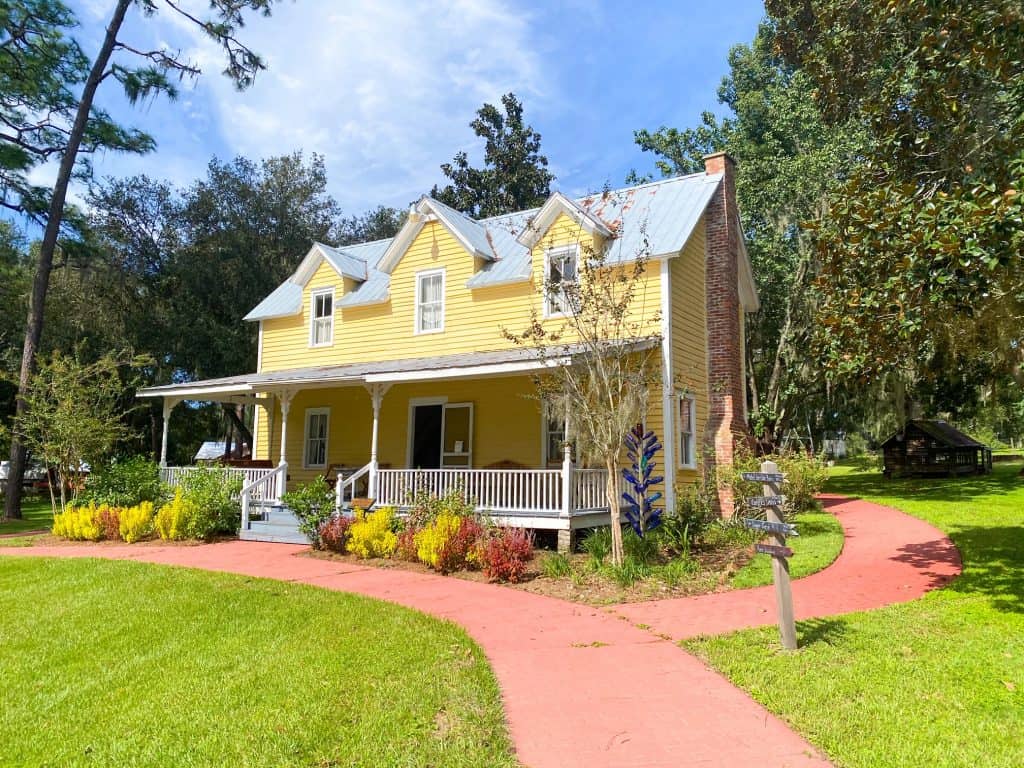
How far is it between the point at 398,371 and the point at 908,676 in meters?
9.85

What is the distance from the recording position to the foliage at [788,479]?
42.8 feet

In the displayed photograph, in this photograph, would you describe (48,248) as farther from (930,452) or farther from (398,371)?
(930,452)

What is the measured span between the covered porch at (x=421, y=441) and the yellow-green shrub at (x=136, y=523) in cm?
191

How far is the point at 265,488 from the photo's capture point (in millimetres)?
15211

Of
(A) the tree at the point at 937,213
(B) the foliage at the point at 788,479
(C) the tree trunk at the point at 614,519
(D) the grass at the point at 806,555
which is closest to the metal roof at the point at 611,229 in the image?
(B) the foliage at the point at 788,479

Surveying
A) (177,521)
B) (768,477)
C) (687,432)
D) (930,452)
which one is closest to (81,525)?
(177,521)

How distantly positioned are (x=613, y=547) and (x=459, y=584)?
2287 mm

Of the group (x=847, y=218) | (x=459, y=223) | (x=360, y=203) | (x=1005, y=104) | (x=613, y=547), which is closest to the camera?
(x=847, y=218)

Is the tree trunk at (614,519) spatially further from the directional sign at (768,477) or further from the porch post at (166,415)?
the porch post at (166,415)

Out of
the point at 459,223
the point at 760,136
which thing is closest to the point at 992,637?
the point at 459,223

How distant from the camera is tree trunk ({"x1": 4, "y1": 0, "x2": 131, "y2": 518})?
1945 centimetres

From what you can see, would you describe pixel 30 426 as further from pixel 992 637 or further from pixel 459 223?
pixel 992 637

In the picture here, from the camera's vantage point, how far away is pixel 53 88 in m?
23.0

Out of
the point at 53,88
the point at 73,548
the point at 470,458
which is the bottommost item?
the point at 73,548
